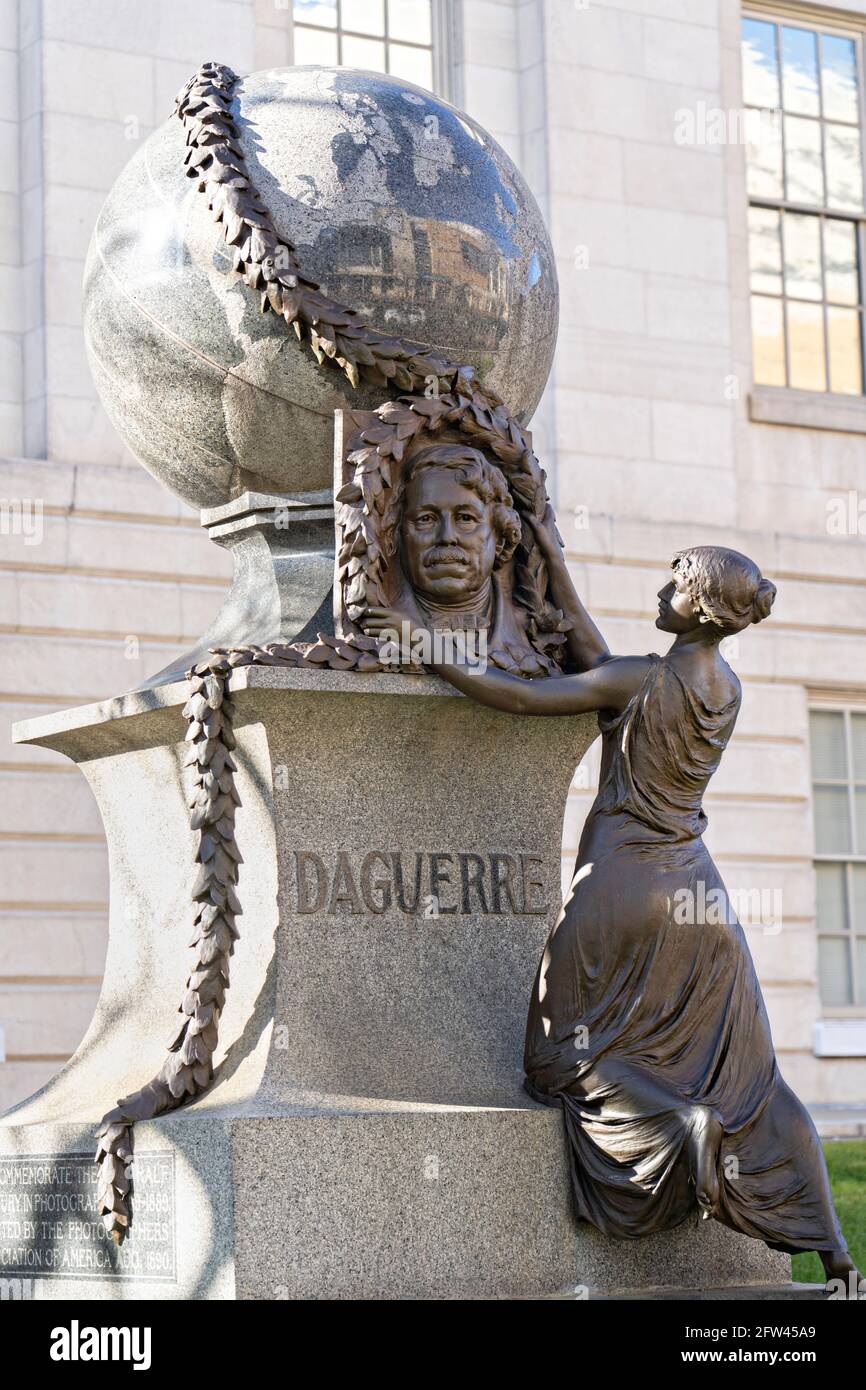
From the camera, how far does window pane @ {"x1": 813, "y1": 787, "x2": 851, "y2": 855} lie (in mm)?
20141

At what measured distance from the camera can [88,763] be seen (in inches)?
297

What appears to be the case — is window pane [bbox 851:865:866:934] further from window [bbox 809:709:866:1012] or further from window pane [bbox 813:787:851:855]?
window pane [bbox 813:787:851:855]

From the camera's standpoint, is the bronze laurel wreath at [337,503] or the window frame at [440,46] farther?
the window frame at [440,46]

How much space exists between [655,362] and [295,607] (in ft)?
42.3

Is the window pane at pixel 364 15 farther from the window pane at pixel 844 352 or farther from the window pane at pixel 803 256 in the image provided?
the window pane at pixel 844 352

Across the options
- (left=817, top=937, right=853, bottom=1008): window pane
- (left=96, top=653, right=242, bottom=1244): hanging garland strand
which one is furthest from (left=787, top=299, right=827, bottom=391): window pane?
(left=96, top=653, right=242, bottom=1244): hanging garland strand

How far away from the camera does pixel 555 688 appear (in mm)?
6785

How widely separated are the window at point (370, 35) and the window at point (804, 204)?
123 inches

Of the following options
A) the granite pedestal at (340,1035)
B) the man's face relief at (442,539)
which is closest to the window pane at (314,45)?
the granite pedestal at (340,1035)

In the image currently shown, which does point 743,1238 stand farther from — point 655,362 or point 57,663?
point 655,362

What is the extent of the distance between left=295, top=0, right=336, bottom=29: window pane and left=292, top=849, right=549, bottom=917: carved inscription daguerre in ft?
41.0

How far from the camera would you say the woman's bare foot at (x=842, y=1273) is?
6.47 metres
